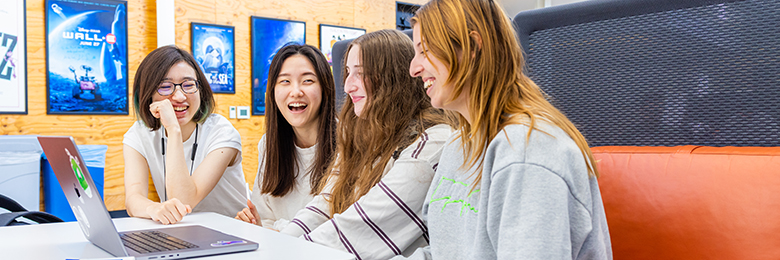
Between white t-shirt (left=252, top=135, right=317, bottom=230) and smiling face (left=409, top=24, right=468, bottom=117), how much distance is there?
97 cm

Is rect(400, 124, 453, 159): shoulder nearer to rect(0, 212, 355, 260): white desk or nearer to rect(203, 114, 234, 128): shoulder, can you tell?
rect(0, 212, 355, 260): white desk

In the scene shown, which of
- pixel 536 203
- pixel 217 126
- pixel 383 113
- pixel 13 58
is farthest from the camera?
pixel 13 58

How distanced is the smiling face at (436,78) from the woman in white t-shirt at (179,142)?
120cm

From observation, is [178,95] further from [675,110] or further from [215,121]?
[675,110]

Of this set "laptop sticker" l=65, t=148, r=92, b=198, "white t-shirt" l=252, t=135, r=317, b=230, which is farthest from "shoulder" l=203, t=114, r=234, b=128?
"laptop sticker" l=65, t=148, r=92, b=198

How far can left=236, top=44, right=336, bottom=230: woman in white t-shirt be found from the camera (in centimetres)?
195

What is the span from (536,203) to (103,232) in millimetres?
853

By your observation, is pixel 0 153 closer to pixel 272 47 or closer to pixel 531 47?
pixel 272 47

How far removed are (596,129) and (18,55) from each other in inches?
157

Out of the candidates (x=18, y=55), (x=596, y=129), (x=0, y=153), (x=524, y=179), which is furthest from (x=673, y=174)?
(x=18, y=55)

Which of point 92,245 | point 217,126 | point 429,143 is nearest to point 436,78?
point 429,143

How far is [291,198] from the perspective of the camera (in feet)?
6.52

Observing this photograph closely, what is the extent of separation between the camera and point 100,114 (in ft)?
13.4

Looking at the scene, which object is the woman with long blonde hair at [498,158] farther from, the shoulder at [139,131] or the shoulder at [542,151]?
the shoulder at [139,131]
